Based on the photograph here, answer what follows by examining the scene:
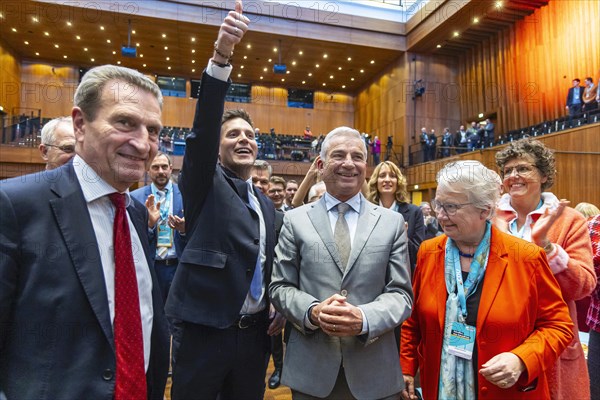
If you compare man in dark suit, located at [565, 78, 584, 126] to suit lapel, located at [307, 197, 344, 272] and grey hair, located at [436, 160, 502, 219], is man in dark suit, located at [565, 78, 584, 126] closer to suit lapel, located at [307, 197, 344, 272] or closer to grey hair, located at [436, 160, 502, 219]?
grey hair, located at [436, 160, 502, 219]

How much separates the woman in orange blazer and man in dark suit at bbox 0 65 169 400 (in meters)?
0.95

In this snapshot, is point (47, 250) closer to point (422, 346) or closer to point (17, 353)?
point (17, 353)

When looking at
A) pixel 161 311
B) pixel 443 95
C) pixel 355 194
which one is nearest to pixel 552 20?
pixel 443 95

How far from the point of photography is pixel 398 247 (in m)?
1.41

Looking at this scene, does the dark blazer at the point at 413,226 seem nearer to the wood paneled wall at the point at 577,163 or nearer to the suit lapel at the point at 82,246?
the suit lapel at the point at 82,246

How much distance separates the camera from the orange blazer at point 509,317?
1262mm

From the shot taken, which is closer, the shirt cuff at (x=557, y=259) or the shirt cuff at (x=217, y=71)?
the shirt cuff at (x=217, y=71)

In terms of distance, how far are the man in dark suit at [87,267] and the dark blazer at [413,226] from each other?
6.89 feet

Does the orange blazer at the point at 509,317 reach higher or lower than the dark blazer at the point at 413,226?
lower

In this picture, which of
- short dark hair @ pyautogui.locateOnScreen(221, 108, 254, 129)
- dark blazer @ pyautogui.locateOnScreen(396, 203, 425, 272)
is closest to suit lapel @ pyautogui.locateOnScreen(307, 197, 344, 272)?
short dark hair @ pyautogui.locateOnScreen(221, 108, 254, 129)

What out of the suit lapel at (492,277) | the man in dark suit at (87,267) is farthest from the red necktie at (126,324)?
the suit lapel at (492,277)

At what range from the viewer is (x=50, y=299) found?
0.83 meters

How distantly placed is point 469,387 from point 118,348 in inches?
43.8

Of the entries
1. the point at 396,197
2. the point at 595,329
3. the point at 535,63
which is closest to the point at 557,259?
the point at 595,329
